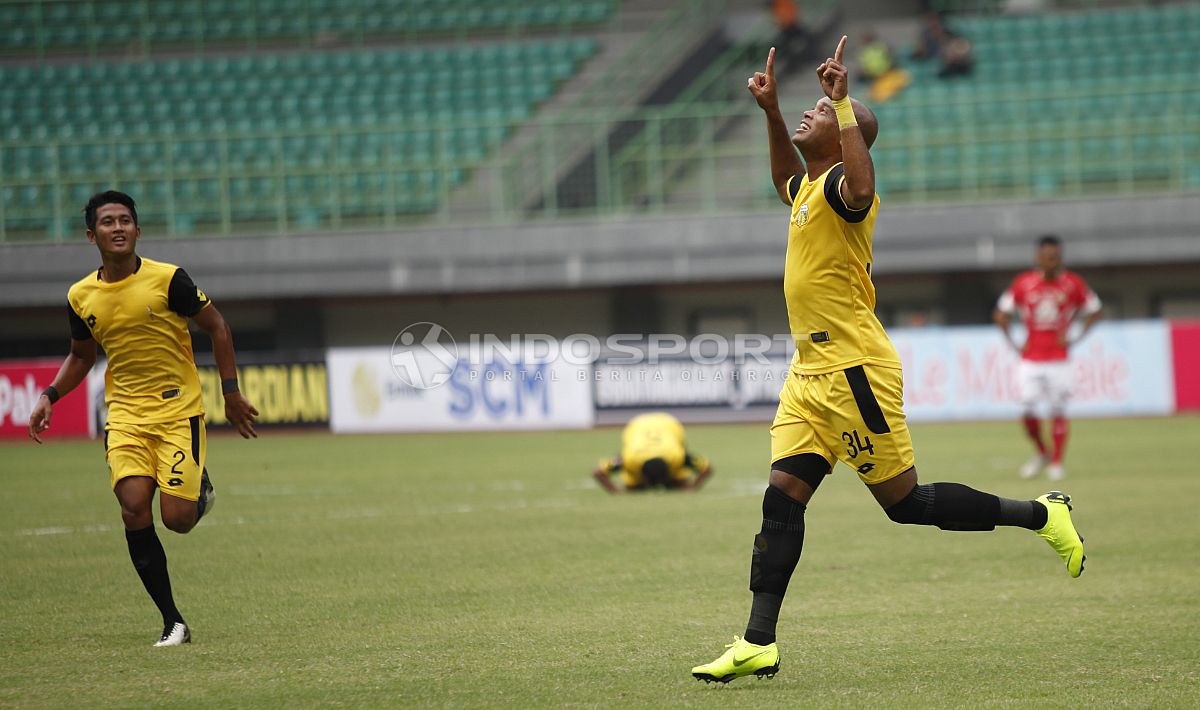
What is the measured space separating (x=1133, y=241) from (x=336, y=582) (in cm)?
1998

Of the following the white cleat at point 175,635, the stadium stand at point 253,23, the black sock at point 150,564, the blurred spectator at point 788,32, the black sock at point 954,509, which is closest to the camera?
the black sock at point 954,509

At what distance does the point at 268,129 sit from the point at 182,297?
22865 millimetres

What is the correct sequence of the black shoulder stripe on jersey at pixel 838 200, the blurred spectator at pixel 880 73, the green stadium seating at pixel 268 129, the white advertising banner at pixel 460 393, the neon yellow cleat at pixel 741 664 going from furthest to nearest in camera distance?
the blurred spectator at pixel 880 73 → the green stadium seating at pixel 268 129 → the white advertising banner at pixel 460 393 → the black shoulder stripe on jersey at pixel 838 200 → the neon yellow cleat at pixel 741 664

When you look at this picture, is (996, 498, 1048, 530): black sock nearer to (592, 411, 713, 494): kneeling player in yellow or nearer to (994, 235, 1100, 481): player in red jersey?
(592, 411, 713, 494): kneeling player in yellow

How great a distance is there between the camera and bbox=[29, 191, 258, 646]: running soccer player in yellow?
655 centimetres

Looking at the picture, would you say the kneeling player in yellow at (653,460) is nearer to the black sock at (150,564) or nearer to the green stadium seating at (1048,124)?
the black sock at (150,564)

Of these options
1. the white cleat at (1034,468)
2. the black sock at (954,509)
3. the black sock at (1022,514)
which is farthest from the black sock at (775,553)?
the white cleat at (1034,468)

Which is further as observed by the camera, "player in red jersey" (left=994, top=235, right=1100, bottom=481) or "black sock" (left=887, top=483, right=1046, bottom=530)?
"player in red jersey" (left=994, top=235, right=1100, bottom=481)

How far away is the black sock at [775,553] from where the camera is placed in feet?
17.7

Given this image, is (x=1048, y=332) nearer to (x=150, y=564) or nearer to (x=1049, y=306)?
(x=1049, y=306)

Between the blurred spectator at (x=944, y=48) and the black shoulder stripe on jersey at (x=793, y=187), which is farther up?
the blurred spectator at (x=944, y=48)

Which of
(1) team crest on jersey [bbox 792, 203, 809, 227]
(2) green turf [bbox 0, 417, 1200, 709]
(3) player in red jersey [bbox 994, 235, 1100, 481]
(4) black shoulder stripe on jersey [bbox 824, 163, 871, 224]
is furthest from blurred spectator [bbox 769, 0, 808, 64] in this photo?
(4) black shoulder stripe on jersey [bbox 824, 163, 871, 224]

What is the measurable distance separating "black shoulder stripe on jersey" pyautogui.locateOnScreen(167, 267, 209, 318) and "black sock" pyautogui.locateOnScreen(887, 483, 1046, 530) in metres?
3.39

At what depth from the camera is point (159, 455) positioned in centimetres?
666
